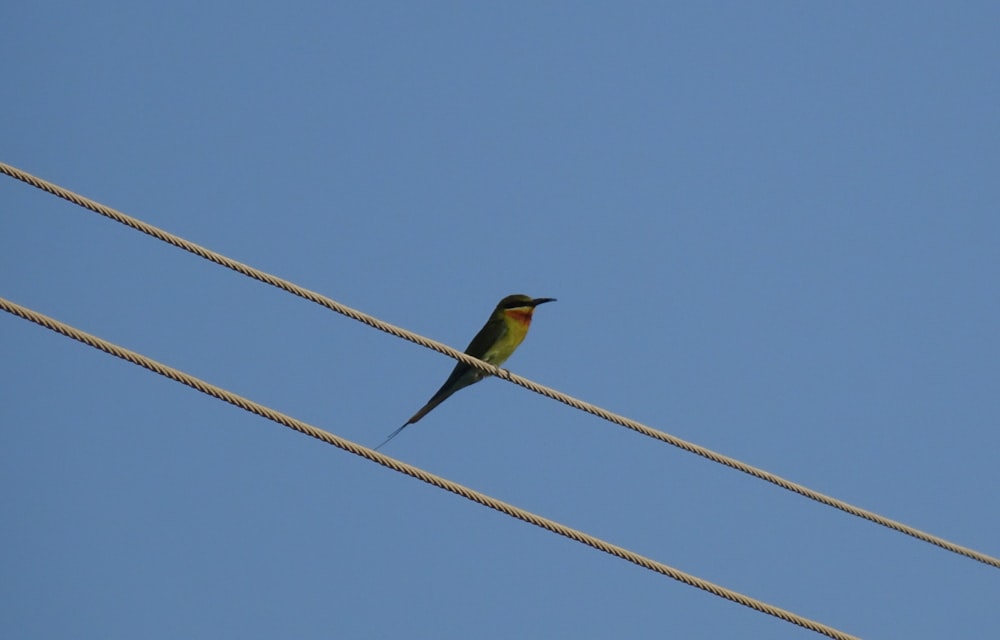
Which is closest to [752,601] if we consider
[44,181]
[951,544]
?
[951,544]

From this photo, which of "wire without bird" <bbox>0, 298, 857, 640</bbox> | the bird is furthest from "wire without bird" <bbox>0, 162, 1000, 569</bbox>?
the bird

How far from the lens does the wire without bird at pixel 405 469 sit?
147 inches

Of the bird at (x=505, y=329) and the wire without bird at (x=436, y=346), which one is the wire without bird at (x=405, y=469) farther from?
the bird at (x=505, y=329)

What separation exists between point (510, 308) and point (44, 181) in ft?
14.5

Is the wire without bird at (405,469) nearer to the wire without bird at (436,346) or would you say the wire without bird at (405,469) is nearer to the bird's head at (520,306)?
the wire without bird at (436,346)

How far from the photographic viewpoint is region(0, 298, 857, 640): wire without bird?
12.3 feet

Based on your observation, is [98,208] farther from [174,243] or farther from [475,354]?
[475,354]

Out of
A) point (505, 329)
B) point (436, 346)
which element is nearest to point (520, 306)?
point (505, 329)

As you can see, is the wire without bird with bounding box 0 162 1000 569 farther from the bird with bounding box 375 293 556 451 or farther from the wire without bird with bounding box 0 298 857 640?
the bird with bounding box 375 293 556 451

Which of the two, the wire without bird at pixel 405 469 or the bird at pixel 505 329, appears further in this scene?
the bird at pixel 505 329

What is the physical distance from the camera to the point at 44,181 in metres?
3.96

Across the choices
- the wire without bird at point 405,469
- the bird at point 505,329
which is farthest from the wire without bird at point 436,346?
the bird at point 505,329

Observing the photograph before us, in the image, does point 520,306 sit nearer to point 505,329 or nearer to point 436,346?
point 505,329

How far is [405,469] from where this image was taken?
4207 mm
